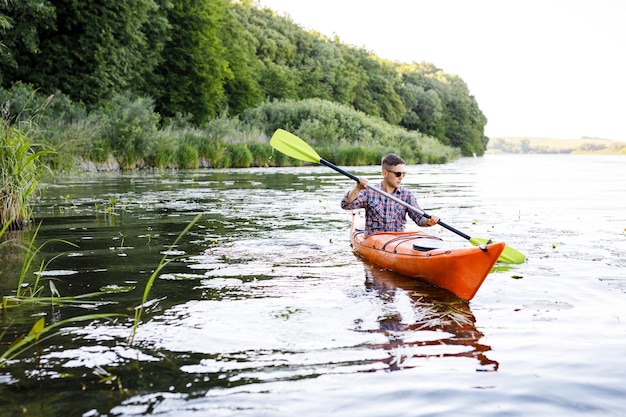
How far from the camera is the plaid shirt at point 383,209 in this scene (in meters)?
6.50

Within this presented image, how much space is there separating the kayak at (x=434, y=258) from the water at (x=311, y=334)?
4.4 inches

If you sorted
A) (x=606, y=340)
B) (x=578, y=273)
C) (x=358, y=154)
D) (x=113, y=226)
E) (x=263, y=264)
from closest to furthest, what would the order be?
(x=606, y=340), (x=578, y=273), (x=263, y=264), (x=113, y=226), (x=358, y=154)

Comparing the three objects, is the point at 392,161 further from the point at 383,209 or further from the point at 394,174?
the point at 383,209

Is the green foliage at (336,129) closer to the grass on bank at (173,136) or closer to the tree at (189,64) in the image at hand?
the grass on bank at (173,136)

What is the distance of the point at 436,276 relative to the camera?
17.3ft

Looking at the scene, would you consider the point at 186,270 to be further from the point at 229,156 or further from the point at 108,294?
the point at 229,156

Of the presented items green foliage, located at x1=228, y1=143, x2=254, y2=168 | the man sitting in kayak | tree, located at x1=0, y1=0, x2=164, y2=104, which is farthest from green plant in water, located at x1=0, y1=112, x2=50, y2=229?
green foliage, located at x1=228, y1=143, x2=254, y2=168

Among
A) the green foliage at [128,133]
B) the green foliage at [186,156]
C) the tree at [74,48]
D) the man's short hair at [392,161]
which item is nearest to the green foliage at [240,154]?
the green foliage at [186,156]

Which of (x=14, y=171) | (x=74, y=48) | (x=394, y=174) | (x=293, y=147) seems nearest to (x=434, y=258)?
(x=394, y=174)

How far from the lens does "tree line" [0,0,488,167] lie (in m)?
21.2

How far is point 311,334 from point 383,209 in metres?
2.88

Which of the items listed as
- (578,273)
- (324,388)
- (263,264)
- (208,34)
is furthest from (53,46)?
(324,388)

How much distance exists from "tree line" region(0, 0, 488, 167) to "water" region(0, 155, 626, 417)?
3087mm

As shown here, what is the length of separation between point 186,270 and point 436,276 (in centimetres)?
211
